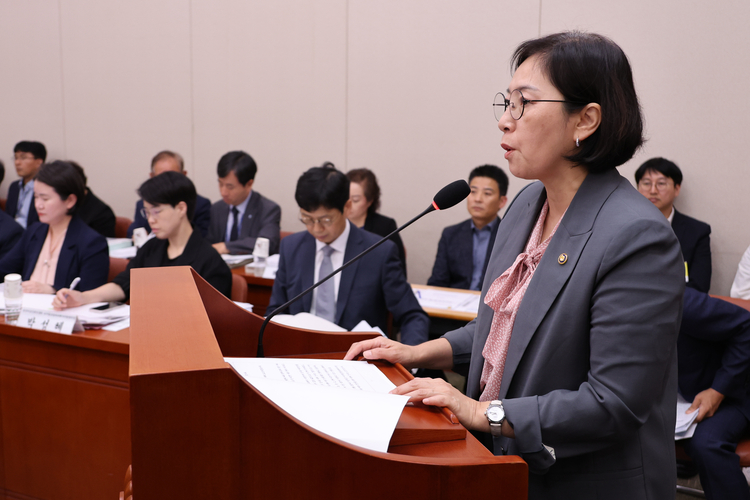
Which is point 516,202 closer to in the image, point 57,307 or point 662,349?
point 662,349

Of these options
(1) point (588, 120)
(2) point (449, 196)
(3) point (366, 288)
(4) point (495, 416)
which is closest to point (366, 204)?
(3) point (366, 288)

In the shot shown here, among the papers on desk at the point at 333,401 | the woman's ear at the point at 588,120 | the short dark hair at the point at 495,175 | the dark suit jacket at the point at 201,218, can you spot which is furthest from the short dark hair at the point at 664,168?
the papers on desk at the point at 333,401

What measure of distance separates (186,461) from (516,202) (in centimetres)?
84

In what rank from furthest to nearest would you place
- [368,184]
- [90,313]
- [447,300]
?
[368,184]
[447,300]
[90,313]

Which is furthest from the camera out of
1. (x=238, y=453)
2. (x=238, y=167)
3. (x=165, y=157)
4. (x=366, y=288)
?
(x=165, y=157)

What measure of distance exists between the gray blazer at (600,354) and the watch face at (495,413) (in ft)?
0.05

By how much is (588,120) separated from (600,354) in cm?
37

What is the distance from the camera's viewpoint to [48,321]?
2238 millimetres

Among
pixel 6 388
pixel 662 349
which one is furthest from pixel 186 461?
pixel 6 388

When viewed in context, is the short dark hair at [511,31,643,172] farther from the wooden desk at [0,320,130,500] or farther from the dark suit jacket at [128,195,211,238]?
the dark suit jacket at [128,195,211,238]

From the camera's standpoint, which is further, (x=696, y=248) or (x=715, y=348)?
(x=696, y=248)

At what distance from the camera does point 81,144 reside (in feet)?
21.6

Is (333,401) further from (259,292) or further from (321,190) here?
(259,292)

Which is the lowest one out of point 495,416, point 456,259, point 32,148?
point 456,259
